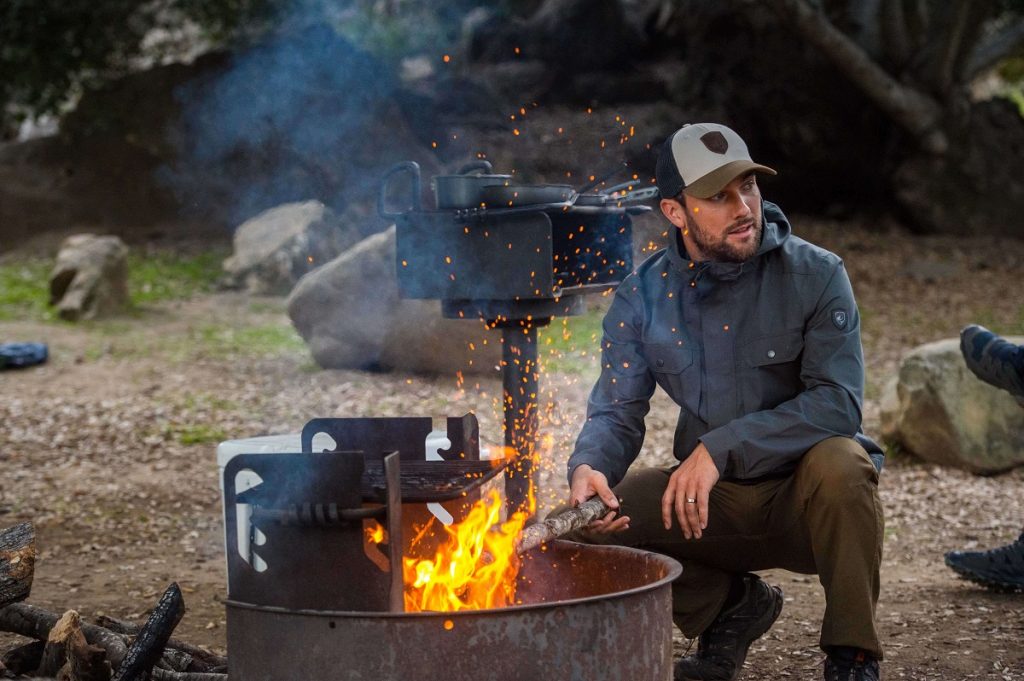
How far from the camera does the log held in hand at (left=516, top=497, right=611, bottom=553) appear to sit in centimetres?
285

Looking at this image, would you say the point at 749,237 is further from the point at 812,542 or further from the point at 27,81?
the point at 27,81

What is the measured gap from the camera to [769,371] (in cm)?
331

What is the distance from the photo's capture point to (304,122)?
14.2m

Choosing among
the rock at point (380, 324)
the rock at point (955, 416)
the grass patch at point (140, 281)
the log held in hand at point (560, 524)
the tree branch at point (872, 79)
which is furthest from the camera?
the tree branch at point (872, 79)

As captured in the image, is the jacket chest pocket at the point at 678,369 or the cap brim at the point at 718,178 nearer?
the cap brim at the point at 718,178

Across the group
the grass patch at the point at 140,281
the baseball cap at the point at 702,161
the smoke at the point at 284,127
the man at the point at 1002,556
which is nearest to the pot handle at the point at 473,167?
the baseball cap at the point at 702,161

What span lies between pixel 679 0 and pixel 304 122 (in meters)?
5.28

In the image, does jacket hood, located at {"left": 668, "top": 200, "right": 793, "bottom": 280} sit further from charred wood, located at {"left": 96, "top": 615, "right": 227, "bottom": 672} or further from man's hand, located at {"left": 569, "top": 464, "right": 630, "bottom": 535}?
charred wood, located at {"left": 96, "top": 615, "right": 227, "bottom": 672}

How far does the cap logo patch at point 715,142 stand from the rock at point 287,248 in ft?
27.3

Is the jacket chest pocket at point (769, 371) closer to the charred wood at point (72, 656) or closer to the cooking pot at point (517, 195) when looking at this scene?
the cooking pot at point (517, 195)

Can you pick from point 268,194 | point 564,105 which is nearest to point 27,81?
point 268,194

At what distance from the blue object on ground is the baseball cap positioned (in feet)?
24.0

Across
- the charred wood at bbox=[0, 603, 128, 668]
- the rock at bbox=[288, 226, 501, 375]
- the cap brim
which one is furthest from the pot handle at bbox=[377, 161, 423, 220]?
the rock at bbox=[288, 226, 501, 375]

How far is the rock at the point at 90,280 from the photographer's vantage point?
11102 mm
